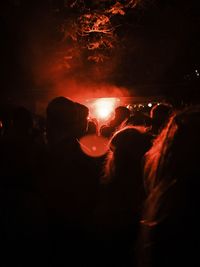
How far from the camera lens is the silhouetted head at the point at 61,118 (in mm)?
3328

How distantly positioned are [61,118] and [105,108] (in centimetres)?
1154


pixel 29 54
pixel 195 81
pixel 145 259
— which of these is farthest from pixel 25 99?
pixel 145 259

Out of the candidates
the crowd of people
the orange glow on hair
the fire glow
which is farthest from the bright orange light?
the crowd of people

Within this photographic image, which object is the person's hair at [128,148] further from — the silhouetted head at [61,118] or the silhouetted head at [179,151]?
the silhouetted head at [179,151]

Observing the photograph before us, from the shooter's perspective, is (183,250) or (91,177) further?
(91,177)

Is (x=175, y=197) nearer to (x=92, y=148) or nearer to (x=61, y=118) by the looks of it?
(x=61, y=118)

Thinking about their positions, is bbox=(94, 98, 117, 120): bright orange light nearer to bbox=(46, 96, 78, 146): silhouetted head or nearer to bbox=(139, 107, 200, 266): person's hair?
bbox=(46, 96, 78, 146): silhouetted head

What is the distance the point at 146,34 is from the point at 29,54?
4.42 meters

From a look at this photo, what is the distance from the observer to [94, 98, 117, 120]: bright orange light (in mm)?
14727

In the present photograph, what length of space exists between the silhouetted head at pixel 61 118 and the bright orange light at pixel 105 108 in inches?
443

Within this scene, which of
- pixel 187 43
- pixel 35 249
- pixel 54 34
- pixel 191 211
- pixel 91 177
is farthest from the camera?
pixel 187 43

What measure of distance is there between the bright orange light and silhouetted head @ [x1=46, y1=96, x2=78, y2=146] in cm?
1124

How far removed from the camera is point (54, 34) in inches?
465

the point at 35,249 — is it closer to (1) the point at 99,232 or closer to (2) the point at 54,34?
(1) the point at 99,232
